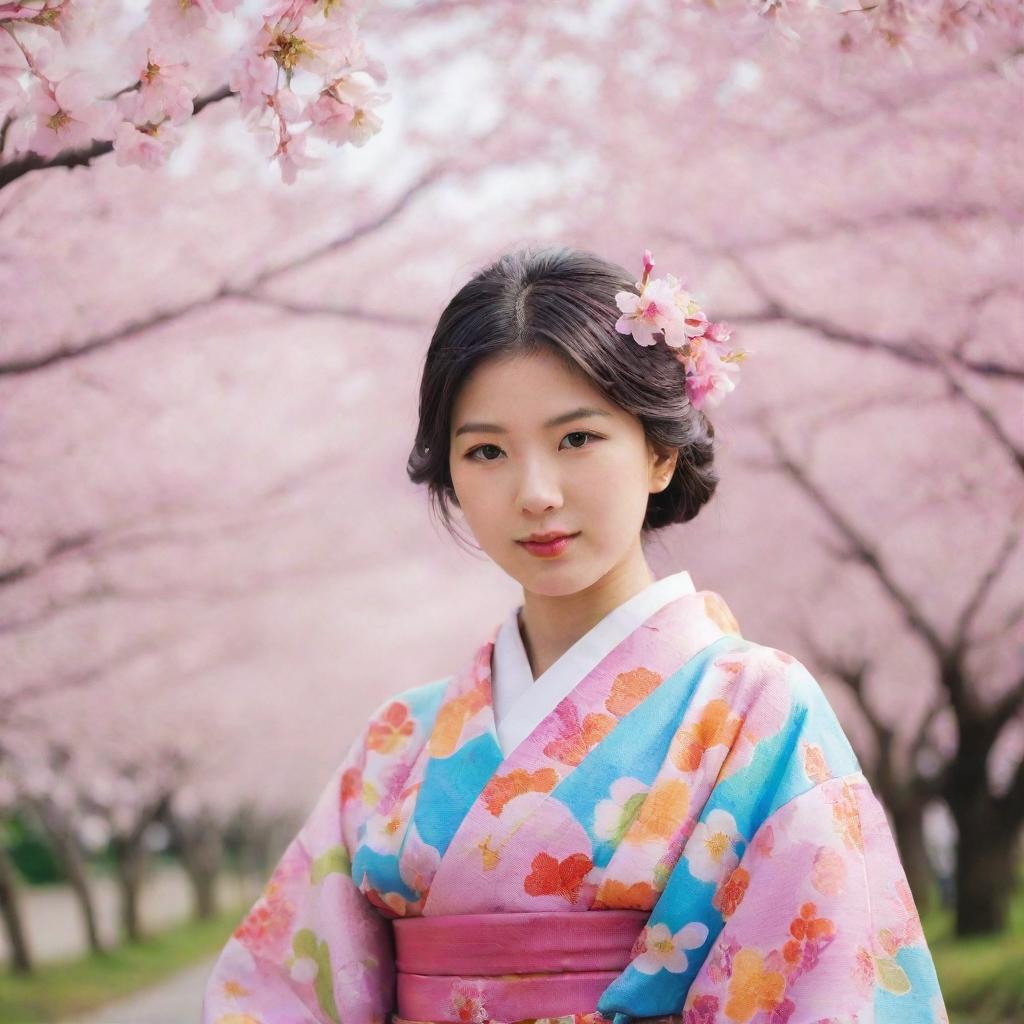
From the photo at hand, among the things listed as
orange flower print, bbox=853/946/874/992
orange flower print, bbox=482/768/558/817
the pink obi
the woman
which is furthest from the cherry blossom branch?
orange flower print, bbox=853/946/874/992

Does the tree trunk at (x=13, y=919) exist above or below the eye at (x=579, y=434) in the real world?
below

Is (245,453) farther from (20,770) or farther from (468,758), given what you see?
(468,758)

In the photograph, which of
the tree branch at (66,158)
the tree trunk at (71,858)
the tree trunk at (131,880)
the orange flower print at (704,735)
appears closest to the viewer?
the orange flower print at (704,735)

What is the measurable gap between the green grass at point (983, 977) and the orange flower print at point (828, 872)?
17.2ft

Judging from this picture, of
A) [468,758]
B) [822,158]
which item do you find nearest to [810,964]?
[468,758]

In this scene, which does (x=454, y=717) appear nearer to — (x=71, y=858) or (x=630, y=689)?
(x=630, y=689)

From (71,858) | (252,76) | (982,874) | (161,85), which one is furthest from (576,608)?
(71,858)

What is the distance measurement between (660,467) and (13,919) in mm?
11484

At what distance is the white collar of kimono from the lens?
96.0 inches

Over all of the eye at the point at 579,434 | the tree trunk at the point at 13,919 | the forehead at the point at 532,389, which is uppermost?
the forehead at the point at 532,389

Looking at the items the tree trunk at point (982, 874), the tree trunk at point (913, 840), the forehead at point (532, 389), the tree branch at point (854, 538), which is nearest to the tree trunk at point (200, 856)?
the tree trunk at point (913, 840)

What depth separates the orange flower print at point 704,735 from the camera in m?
2.24

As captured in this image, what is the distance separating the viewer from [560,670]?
246cm

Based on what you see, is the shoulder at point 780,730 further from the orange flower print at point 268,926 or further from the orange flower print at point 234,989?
the orange flower print at point 234,989
